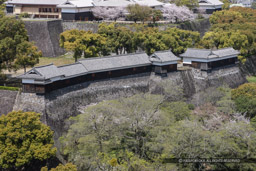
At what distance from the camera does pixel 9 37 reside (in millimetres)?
30578

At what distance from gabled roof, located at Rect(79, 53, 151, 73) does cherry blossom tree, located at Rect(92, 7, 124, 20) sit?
1900 cm

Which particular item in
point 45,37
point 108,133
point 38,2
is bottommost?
point 108,133

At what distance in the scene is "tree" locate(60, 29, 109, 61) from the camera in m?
36.6

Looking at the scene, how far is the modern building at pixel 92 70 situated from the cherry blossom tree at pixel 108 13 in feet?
62.3

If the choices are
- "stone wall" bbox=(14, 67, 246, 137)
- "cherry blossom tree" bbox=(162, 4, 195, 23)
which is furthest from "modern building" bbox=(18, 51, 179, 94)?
"cherry blossom tree" bbox=(162, 4, 195, 23)

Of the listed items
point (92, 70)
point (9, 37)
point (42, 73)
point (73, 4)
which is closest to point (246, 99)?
point (92, 70)

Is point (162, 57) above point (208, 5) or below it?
below

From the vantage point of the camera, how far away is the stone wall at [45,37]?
45250mm

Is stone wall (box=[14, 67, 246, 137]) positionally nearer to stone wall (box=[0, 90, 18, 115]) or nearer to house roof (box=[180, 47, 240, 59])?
stone wall (box=[0, 90, 18, 115])

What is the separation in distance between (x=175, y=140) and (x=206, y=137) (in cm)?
197

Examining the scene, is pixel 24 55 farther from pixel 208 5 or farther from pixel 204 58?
pixel 208 5

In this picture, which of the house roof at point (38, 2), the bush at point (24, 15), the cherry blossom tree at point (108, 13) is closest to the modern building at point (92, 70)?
the cherry blossom tree at point (108, 13)

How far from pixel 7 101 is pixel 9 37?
5.98m

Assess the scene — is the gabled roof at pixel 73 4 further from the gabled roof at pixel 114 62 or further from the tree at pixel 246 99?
the tree at pixel 246 99
